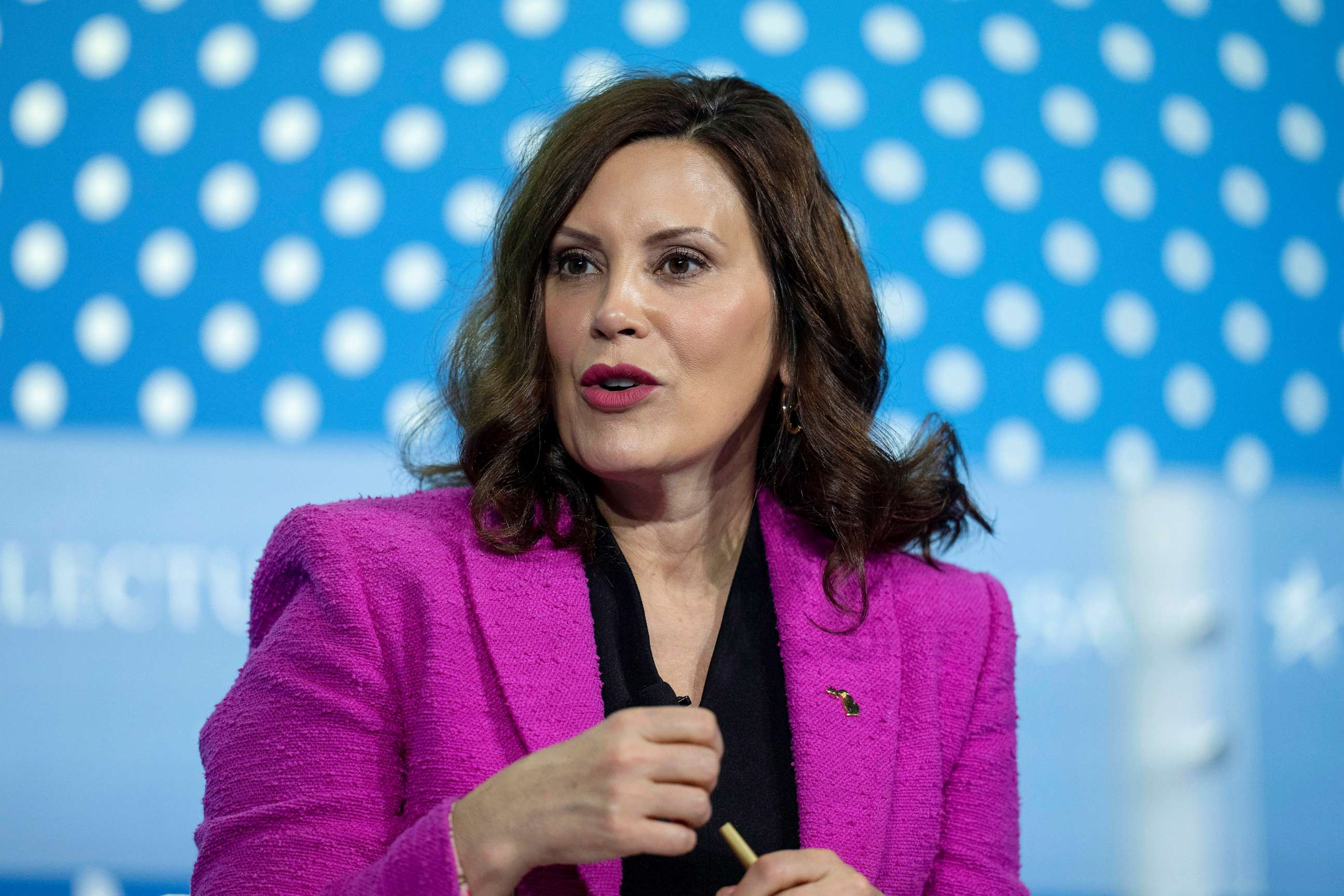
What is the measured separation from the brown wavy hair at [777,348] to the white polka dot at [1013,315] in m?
0.73

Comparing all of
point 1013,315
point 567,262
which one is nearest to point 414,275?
point 567,262

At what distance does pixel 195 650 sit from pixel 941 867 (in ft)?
4.45

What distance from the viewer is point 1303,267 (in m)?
2.44

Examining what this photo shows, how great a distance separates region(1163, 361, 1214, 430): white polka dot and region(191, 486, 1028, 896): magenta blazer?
1.03 metres

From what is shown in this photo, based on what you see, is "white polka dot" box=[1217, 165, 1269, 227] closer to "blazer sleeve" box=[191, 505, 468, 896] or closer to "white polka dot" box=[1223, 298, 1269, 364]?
"white polka dot" box=[1223, 298, 1269, 364]

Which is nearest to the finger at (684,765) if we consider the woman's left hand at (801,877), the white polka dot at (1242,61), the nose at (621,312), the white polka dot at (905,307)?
the woman's left hand at (801,877)

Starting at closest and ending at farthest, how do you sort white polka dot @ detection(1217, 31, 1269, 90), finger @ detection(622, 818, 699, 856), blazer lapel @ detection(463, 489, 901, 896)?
1. finger @ detection(622, 818, 699, 856)
2. blazer lapel @ detection(463, 489, 901, 896)
3. white polka dot @ detection(1217, 31, 1269, 90)

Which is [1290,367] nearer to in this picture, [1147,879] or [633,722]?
[1147,879]

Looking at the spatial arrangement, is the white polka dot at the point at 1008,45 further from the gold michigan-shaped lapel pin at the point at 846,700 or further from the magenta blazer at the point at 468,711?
the gold michigan-shaped lapel pin at the point at 846,700

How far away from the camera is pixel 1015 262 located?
2328mm

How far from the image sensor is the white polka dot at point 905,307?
2.21 meters

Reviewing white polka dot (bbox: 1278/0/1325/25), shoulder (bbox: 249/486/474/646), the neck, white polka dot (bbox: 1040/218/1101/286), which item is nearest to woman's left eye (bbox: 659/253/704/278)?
the neck

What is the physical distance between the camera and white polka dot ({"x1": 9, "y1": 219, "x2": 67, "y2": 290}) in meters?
2.12

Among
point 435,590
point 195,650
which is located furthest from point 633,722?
point 195,650
